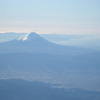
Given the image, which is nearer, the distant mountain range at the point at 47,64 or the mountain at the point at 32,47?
the distant mountain range at the point at 47,64

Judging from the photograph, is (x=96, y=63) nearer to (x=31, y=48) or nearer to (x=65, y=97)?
(x=31, y=48)

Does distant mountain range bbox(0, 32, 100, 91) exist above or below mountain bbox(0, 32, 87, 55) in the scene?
below

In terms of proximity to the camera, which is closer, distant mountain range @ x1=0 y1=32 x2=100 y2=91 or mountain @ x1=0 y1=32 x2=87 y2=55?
distant mountain range @ x1=0 y1=32 x2=100 y2=91

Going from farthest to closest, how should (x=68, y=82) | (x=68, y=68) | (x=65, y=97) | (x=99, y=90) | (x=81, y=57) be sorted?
1. (x=81, y=57)
2. (x=68, y=68)
3. (x=68, y=82)
4. (x=99, y=90)
5. (x=65, y=97)

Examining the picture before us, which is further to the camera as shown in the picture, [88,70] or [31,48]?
[31,48]

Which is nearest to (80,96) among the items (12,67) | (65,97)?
(65,97)

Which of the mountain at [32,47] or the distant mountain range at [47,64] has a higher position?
the mountain at [32,47]

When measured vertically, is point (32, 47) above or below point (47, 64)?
above

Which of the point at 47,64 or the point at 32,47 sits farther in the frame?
the point at 32,47
